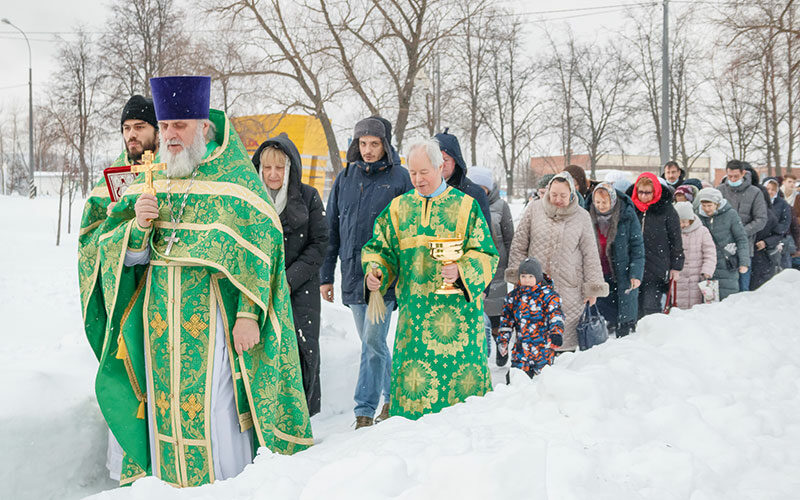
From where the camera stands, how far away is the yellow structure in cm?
1573

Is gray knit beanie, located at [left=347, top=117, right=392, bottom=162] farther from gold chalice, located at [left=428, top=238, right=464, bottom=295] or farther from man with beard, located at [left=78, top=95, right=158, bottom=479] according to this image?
man with beard, located at [left=78, top=95, right=158, bottom=479]

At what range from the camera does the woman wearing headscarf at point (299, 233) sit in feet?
13.8

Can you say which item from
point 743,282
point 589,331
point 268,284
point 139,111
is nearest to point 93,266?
point 268,284

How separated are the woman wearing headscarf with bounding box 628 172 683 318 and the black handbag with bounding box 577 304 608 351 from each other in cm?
163

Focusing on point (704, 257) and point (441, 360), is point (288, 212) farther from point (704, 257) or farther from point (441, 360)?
point (704, 257)

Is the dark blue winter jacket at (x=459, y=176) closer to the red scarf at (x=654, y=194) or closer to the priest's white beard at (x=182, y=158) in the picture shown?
the priest's white beard at (x=182, y=158)

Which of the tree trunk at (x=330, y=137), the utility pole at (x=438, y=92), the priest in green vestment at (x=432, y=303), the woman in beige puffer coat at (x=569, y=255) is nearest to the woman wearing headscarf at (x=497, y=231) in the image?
the woman in beige puffer coat at (x=569, y=255)

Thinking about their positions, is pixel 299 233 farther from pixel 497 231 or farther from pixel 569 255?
pixel 497 231

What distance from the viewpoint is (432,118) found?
1958 cm

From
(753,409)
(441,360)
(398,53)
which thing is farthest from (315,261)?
(398,53)

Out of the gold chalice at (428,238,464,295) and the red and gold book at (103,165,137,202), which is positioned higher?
the red and gold book at (103,165,137,202)

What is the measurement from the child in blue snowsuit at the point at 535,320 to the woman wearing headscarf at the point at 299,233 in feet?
5.21

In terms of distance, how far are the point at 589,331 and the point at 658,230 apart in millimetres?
1905

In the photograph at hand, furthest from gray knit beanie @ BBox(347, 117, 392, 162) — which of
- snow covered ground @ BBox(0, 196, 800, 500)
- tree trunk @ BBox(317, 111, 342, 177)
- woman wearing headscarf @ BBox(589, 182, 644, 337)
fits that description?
tree trunk @ BBox(317, 111, 342, 177)
